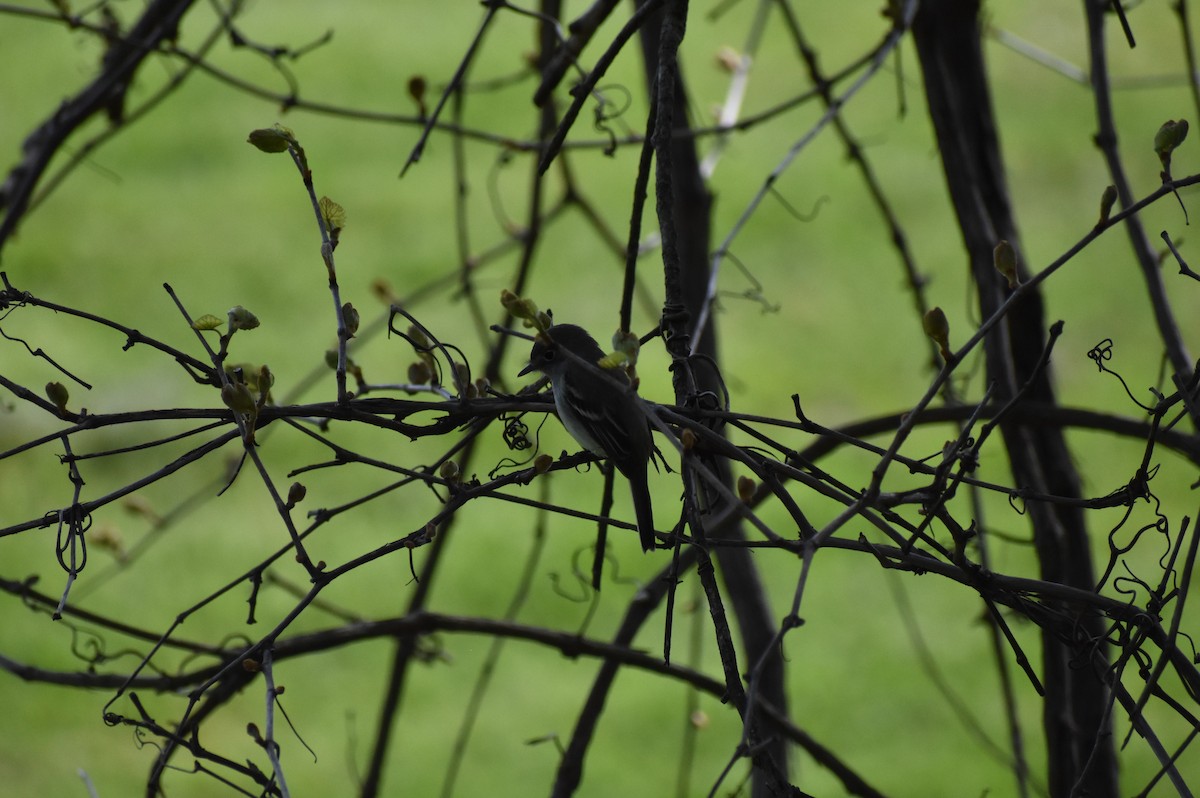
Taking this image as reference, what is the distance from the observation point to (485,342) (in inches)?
111

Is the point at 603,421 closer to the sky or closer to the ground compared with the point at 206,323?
closer to the sky

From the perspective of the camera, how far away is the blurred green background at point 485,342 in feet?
12.1

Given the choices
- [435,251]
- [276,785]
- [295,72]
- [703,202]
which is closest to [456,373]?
[276,785]

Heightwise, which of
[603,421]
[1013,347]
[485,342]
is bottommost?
[603,421]

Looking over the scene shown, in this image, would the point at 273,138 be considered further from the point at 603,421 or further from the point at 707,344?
the point at 707,344

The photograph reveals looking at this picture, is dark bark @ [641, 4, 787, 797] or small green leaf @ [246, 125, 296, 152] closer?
small green leaf @ [246, 125, 296, 152]

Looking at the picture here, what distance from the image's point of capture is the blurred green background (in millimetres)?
3688

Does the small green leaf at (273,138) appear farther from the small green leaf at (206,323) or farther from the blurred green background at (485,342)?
the blurred green background at (485,342)

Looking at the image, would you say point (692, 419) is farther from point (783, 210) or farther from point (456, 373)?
point (783, 210)

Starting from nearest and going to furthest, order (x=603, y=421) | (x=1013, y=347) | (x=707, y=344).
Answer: (x=603, y=421) < (x=1013, y=347) < (x=707, y=344)

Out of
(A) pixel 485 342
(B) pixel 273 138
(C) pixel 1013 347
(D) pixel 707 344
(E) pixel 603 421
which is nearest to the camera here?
(B) pixel 273 138

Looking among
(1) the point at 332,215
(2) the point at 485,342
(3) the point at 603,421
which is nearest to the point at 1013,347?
(3) the point at 603,421

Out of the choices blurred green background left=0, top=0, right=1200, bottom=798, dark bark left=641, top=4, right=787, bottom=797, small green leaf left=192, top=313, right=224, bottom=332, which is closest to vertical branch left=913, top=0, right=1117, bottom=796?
dark bark left=641, top=4, right=787, bottom=797

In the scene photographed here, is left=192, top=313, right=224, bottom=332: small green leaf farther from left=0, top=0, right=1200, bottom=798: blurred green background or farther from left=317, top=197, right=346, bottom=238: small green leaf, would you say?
left=0, top=0, right=1200, bottom=798: blurred green background
